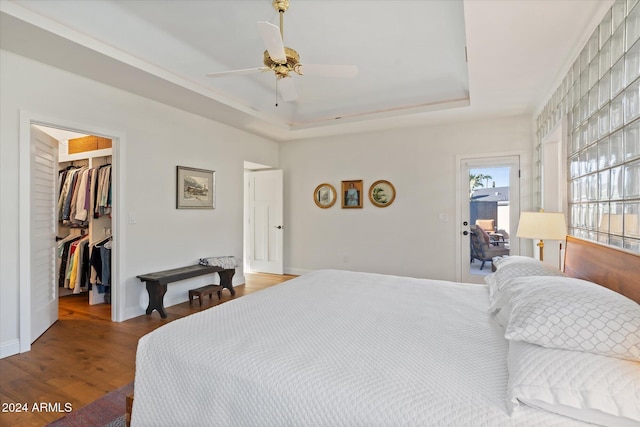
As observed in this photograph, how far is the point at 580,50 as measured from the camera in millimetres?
2328

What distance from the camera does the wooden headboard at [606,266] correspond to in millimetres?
1388

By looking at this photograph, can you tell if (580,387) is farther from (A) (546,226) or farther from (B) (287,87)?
(B) (287,87)

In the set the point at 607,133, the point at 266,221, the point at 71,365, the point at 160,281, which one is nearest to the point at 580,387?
the point at 607,133

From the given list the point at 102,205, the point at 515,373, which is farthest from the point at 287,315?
the point at 102,205

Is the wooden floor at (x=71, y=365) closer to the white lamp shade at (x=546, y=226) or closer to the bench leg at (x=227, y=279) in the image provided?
the bench leg at (x=227, y=279)

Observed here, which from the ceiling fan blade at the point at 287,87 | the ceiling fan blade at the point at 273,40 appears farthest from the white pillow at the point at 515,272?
the ceiling fan blade at the point at 287,87

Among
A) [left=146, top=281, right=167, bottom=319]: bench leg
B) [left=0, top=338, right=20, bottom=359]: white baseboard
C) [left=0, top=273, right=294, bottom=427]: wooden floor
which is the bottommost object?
[left=0, top=273, right=294, bottom=427]: wooden floor

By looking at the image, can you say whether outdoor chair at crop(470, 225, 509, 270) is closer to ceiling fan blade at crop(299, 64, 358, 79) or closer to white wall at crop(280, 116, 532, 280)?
white wall at crop(280, 116, 532, 280)

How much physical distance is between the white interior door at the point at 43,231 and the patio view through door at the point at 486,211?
485cm

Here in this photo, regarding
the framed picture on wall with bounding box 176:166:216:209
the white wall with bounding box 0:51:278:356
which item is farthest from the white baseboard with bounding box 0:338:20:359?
the framed picture on wall with bounding box 176:166:216:209

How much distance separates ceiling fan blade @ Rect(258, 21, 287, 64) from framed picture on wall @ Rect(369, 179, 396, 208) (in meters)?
3.13

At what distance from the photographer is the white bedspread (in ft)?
3.19

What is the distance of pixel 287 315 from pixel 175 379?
1.91 ft

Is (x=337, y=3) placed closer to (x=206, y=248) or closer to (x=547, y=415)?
(x=547, y=415)
